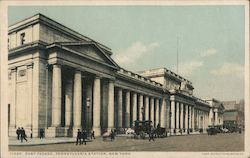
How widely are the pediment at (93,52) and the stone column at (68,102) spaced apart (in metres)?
2.48

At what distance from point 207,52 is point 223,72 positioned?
1.48m

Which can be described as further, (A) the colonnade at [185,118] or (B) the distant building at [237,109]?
(A) the colonnade at [185,118]

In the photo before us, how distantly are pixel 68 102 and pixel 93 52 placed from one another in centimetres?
501

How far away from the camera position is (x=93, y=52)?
29.6 metres

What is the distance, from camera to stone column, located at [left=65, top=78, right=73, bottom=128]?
87.7 ft

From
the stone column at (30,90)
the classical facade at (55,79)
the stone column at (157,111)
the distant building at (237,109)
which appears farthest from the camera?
the stone column at (157,111)

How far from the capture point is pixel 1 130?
650 inches

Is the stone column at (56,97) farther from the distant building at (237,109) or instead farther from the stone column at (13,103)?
the distant building at (237,109)

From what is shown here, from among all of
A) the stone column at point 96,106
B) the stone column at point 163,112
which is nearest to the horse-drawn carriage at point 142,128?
the stone column at point 96,106

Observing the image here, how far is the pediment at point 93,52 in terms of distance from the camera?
27.8 m

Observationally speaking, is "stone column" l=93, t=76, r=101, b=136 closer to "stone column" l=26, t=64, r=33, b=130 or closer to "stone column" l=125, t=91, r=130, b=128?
"stone column" l=26, t=64, r=33, b=130

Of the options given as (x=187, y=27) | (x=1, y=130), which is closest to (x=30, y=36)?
(x=1, y=130)

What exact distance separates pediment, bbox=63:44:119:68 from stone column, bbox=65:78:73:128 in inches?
97.7

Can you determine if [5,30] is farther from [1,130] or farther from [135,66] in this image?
[135,66]
